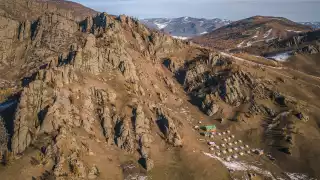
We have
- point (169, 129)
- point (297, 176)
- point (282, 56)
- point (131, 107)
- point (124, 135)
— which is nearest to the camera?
point (297, 176)

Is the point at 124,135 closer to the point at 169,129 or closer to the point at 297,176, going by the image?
the point at 169,129

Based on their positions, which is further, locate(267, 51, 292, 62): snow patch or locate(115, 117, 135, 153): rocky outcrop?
locate(267, 51, 292, 62): snow patch

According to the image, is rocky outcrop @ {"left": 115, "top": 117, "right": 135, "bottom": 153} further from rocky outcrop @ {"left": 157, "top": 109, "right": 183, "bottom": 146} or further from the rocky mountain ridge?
rocky outcrop @ {"left": 157, "top": 109, "right": 183, "bottom": 146}

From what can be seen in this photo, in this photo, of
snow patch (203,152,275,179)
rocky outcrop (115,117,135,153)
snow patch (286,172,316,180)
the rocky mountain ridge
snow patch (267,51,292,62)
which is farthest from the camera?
snow patch (267,51,292,62)

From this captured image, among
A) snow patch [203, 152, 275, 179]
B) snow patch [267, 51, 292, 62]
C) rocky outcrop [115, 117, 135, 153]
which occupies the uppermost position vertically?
snow patch [267, 51, 292, 62]

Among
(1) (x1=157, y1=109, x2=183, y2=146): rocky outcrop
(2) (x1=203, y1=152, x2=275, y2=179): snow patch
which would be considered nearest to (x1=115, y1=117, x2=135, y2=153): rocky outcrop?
(1) (x1=157, y1=109, x2=183, y2=146): rocky outcrop

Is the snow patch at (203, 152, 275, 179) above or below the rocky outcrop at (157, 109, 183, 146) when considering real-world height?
below

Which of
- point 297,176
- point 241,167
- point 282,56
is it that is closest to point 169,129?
point 241,167

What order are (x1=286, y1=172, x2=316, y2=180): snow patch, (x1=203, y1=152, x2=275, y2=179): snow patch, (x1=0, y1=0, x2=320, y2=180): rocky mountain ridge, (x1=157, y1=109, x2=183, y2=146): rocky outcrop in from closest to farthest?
1. (x1=0, y1=0, x2=320, y2=180): rocky mountain ridge
2. (x1=286, y1=172, x2=316, y2=180): snow patch
3. (x1=203, y1=152, x2=275, y2=179): snow patch
4. (x1=157, y1=109, x2=183, y2=146): rocky outcrop

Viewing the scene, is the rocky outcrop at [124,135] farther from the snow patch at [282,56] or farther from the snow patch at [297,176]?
the snow patch at [282,56]

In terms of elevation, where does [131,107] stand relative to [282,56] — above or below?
below

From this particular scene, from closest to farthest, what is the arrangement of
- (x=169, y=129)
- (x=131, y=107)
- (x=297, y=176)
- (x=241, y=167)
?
(x=297, y=176), (x=241, y=167), (x=169, y=129), (x=131, y=107)
